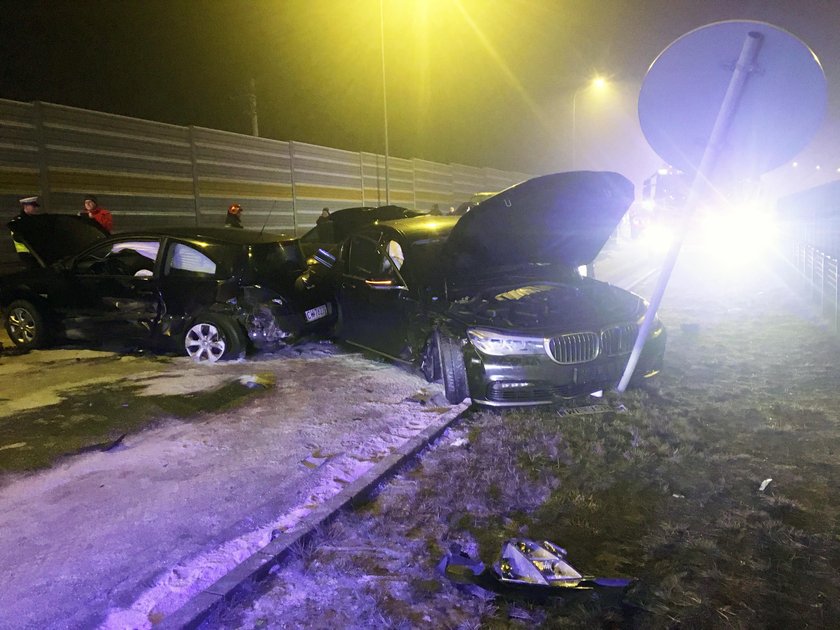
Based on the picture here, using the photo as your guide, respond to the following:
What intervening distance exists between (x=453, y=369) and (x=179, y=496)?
7.48 ft

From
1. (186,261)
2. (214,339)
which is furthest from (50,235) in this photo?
(214,339)

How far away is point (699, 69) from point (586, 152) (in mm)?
43557

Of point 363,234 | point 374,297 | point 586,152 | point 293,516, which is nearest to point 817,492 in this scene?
point 293,516

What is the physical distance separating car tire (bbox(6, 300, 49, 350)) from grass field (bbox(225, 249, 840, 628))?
556 cm

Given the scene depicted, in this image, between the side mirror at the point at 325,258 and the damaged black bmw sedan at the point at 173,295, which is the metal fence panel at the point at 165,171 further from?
the side mirror at the point at 325,258

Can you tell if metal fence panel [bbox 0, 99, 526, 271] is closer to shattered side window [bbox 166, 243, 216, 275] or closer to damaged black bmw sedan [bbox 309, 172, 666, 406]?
shattered side window [bbox 166, 243, 216, 275]

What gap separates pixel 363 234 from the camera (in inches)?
263

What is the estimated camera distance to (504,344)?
4.69m

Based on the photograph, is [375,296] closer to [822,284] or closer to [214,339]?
[214,339]

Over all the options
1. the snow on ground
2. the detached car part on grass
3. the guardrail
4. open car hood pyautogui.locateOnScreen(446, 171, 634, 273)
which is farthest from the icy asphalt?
the guardrail

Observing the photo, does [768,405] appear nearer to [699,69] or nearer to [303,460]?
[699,69]

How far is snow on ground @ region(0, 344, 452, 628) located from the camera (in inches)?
114

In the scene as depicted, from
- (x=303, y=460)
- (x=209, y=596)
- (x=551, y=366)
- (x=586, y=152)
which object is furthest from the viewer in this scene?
(x=586, y=152)

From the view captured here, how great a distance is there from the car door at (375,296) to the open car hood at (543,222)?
0.65m
